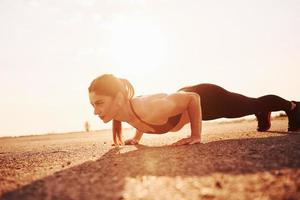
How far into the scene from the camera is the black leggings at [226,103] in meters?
5.09

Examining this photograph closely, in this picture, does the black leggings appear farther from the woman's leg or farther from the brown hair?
the brown hair

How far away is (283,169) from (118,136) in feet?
10.1

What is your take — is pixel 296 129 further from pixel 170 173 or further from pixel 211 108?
pixel 170 173

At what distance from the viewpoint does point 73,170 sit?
239 cm

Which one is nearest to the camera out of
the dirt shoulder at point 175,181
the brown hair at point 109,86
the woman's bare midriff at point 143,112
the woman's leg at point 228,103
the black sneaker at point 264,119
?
the dirt shoulder at point 175,181

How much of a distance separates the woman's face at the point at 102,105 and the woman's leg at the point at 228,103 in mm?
1664

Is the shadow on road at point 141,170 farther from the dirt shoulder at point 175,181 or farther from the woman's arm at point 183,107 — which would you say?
the woman's arm at point 183,107

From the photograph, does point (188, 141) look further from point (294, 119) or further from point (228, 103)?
point (294, 119)

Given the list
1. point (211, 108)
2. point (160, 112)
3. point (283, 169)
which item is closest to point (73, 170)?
point (283, 169)

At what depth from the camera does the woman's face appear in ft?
12.5

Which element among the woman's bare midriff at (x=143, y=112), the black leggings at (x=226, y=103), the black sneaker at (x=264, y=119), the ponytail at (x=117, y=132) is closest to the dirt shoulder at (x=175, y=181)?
the woman's bare midriff at (x=143, y=112)

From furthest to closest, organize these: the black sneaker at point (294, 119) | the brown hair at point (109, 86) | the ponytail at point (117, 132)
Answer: the black sneaker at point (294, 119)
the ponytail at point (117, 132)
the brown hair at point (109, 86)

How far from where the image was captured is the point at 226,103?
5145 millimetres

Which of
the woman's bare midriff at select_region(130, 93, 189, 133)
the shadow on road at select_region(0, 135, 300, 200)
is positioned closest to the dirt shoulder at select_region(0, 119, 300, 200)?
the shadow on road at select_region(0, 135, 300, 200)
